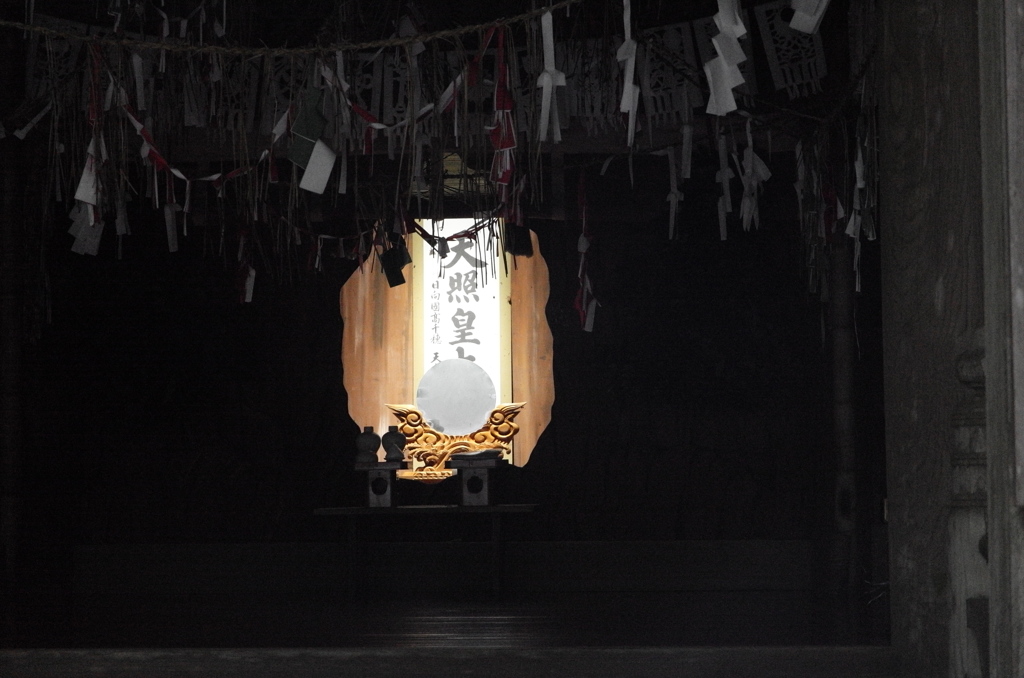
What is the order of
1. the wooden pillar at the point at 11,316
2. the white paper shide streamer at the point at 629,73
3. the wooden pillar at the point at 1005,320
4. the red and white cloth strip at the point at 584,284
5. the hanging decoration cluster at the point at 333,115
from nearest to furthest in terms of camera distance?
the wooden pillar at the point at 1005,320
the white paper shide streamer at the point at 629,73
the hanging decoration cluster at the point at 333,115
the wooden pillar at the point at 11,316
the red and white cloth strip at the point at 584,284

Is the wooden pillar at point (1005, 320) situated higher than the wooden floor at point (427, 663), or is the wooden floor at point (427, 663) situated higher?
the wooden pillar at point (1005, 320)

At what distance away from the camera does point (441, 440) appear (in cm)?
538

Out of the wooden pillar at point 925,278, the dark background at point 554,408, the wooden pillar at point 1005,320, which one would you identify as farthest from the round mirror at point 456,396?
the wooden pillar at point 1005,320

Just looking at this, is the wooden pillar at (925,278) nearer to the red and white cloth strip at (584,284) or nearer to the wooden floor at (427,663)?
the wooden floor at (427,663)

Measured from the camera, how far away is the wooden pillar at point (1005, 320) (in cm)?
180

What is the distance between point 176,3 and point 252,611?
2.43m

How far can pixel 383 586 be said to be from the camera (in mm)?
5320

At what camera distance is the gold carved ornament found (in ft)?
17.6

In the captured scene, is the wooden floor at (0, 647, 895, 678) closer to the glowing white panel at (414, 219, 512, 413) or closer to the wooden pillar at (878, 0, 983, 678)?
the wooden pillar at (878, 0, 983, 678)

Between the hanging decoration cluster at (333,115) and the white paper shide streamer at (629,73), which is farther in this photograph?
the hanging decoration cluster at (333,115)

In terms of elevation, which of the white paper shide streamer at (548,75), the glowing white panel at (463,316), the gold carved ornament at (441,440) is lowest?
the gold carved ornament at (441,440)

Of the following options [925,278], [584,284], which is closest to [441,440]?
[584,284]

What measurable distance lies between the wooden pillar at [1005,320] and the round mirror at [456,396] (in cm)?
359

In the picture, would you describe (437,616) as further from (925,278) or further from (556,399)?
(925,278)
